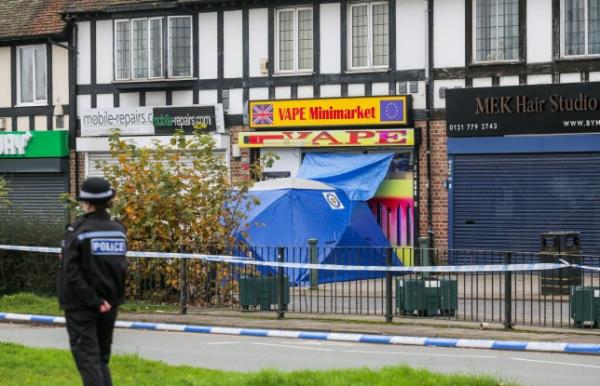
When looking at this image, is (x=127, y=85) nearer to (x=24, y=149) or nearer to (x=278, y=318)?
(x=24, y=149)

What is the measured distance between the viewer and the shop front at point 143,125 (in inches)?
1194

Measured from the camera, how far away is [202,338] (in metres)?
16.4

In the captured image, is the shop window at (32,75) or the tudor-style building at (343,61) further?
the shop window at (32,75)

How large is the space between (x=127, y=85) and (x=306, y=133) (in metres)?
5.39

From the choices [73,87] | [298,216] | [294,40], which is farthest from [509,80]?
[73,87]

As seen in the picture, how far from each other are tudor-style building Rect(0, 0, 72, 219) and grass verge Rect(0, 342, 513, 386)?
20.9m

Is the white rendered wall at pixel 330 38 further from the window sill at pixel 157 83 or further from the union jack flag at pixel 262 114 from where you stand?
the window sill at pixel 157 83

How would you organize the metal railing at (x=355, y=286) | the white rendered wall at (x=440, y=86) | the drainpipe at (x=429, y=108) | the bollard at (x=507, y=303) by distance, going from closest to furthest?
the bollard at (x=507, y=303), the metal railing at (x=355, y=286), the white rendered wall at (x=440, y=86), the drainpipe at (x=429, y=108)

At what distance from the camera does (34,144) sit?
3331 cm

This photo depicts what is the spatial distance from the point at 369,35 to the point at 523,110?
14.2ft

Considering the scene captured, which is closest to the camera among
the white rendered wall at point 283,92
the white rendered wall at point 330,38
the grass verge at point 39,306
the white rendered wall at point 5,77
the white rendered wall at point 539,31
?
the grass verge at point 39,306

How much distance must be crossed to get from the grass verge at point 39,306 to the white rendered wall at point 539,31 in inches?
429

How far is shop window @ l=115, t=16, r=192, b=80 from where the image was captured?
30.9 m

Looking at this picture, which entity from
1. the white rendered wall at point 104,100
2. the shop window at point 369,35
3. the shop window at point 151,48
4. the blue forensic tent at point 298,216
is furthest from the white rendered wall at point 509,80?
the white rendered wall at point 104,100
